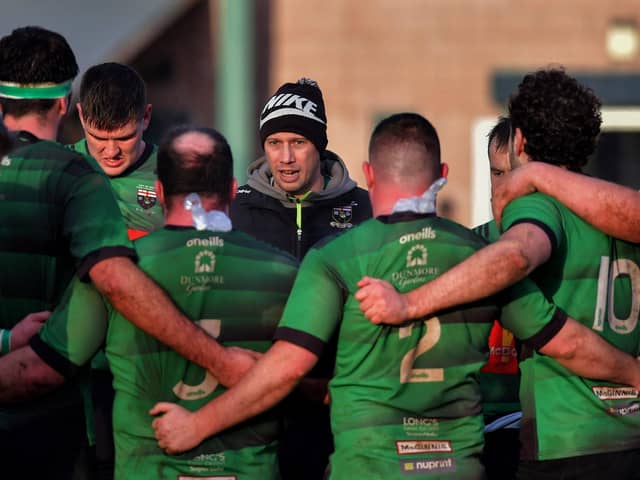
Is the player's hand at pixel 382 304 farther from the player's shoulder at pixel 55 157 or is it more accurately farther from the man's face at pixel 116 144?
the man's face at pixel 116 144

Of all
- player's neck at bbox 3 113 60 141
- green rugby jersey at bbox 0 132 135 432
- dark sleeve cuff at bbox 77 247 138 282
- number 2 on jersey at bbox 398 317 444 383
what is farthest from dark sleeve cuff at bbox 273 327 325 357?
player's neck at bbox 3 113 60 141

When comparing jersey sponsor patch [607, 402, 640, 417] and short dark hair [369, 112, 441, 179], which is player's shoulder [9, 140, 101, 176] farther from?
jersey sponsor patch [607, 402, 640, 417]

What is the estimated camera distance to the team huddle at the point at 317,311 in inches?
166

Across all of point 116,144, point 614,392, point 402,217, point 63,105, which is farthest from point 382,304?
point 116,144

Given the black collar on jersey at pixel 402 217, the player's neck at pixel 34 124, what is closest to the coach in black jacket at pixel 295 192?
the player's neck at pixel 34 124

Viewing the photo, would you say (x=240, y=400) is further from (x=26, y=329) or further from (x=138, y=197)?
(x=138, y=197)

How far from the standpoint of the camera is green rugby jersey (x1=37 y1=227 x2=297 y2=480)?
426 centimetres

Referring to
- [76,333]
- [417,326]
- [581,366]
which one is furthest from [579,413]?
[76,333]

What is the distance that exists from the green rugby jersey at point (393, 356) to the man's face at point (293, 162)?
5.25 feet

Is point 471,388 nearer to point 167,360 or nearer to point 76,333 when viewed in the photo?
point 167,360

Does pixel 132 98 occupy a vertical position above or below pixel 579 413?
above

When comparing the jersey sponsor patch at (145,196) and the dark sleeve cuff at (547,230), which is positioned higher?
the jersey sponsor patch at (145,196)

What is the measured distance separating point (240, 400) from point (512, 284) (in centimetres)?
105

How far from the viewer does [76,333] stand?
4309mm
